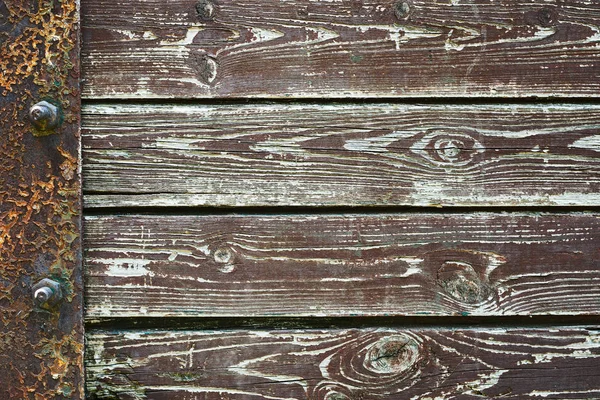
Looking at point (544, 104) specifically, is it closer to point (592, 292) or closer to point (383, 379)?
point (592, 292)

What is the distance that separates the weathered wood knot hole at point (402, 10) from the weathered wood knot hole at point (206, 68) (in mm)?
325

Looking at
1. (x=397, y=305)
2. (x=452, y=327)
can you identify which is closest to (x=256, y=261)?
(x=397, y=305)

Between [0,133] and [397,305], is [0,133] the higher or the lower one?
the higher one

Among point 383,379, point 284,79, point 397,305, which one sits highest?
point 284,79

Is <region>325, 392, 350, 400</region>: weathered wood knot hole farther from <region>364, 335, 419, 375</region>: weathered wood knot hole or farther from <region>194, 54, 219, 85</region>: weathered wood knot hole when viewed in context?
<region>194, 54, 219, 85</region>: weathered wood knot hole

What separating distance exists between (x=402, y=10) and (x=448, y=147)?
0.81 feet

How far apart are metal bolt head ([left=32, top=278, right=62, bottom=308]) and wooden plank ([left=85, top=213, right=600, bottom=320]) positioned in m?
0.06

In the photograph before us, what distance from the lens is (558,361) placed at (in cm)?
101

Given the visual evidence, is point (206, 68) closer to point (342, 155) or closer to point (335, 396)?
point (342, 155)

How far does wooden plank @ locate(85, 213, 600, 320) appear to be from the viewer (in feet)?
3.20

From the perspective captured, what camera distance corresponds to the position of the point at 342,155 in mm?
991

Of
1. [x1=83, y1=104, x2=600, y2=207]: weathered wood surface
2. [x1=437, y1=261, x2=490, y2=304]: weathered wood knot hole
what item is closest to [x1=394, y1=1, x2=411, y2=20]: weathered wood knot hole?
[x1=83, y1=104, x2=600, y2=207]: weathered wood surface

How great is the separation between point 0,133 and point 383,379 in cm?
76

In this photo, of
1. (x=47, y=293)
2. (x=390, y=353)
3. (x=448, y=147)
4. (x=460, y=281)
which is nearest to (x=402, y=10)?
(x=448, y=147)
